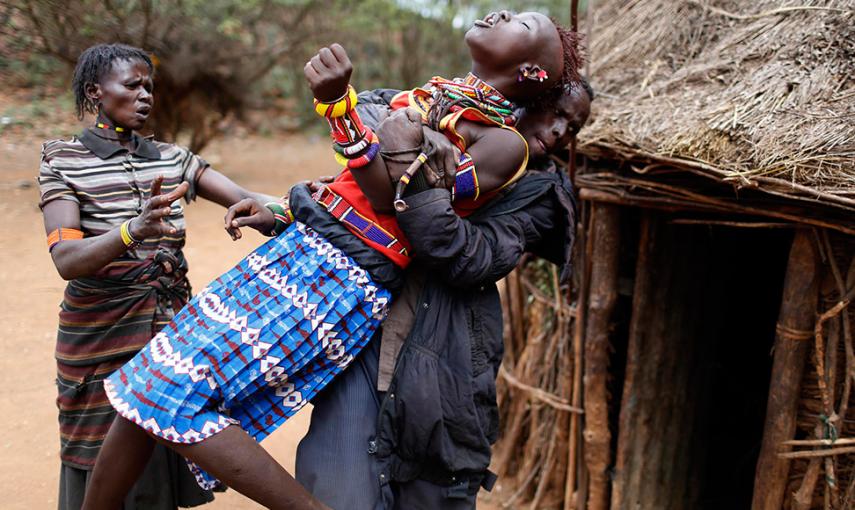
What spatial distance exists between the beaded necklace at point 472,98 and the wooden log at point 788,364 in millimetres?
1542

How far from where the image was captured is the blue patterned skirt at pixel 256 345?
1.94 m

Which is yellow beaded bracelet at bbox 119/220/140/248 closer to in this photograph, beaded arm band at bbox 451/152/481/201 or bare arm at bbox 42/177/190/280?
bare arm at bbox 42/177/190/280

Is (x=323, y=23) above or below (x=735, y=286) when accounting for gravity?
above

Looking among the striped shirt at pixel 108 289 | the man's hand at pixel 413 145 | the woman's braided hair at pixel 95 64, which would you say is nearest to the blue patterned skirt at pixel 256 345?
the man's hand at pixel 413 145

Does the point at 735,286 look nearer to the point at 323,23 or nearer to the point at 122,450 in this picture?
the point at 122,450

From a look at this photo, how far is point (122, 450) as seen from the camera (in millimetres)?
2098

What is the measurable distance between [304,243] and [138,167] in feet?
2.61

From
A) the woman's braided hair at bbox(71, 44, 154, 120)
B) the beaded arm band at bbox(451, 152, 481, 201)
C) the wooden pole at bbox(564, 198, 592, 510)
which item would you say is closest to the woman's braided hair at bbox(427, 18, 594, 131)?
the beaded arm band at bbox(451, 152, 481, 201)

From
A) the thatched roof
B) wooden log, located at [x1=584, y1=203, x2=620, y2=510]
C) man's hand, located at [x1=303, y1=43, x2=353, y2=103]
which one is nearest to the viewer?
man's hand, located at [x1=303, y1=43, x2=353, y2=103]

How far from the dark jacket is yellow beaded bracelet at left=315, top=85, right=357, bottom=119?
13.1 inches

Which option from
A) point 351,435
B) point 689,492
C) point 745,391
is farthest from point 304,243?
point 745,391

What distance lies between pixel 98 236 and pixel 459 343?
1.15m

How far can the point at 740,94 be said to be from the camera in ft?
10.2

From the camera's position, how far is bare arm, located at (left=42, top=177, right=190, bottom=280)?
2.13 meters
